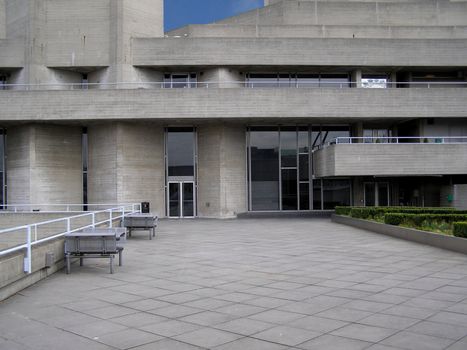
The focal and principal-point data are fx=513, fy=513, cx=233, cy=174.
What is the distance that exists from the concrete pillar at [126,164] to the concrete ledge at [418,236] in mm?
14793

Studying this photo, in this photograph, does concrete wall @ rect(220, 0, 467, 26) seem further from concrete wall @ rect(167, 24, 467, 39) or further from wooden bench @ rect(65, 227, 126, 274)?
wooden bench @ rect(65, 227, 126, 274)

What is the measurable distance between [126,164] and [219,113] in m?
6.86

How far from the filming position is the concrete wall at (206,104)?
31.1 metres

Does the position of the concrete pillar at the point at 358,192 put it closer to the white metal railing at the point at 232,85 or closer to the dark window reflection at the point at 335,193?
the dark window reflection at the point at 335,193

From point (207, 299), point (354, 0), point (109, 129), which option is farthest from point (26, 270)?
point (354, 0)

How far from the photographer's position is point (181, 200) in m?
34.4

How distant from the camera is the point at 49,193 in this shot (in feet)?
108

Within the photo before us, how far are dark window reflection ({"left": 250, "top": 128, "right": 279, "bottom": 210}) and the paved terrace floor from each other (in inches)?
794

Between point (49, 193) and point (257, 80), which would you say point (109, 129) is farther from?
point (257, 80)

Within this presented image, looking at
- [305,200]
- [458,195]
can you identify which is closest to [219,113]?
[305,200]

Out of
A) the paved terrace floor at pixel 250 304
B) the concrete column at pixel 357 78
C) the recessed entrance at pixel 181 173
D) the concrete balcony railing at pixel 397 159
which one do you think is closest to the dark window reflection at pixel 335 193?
the concrete balcony railing at pixel 397 159

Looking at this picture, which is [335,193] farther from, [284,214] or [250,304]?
[250,304]

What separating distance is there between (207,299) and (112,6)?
28.9 meters

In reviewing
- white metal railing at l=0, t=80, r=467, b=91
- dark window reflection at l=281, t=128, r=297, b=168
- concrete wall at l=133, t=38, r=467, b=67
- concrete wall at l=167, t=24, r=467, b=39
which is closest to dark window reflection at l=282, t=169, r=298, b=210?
dark window reflection at l=281, t=128, r=297, b=168
